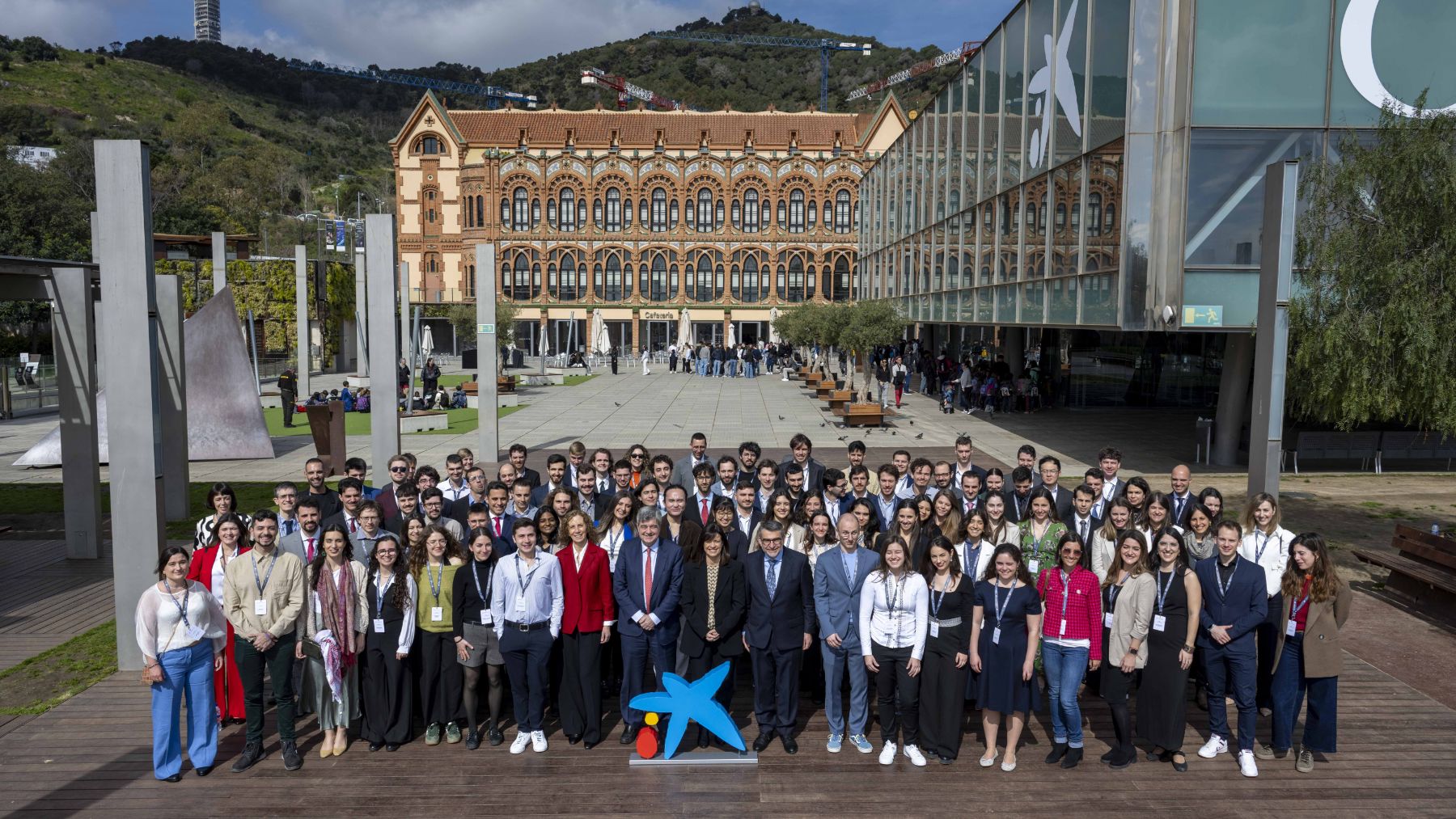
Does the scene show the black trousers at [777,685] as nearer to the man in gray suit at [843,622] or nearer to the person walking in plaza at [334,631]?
the man in gray suit at [843,622]

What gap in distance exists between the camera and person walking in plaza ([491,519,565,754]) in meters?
6.13

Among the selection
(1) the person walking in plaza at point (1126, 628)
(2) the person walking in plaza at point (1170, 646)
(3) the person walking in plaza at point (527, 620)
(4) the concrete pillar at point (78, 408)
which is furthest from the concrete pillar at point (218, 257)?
(2) the person walking in plaza at point (1170, 646)

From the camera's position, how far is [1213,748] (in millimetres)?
6180

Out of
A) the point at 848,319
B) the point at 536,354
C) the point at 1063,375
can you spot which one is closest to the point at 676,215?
the point at 536,354

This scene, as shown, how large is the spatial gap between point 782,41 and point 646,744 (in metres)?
175

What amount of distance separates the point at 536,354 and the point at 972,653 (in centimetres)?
6380

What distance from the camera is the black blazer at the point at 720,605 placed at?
6.23 m

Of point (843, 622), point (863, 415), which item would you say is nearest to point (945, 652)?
point (843, 622)

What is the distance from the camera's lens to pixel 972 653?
5.97 meters

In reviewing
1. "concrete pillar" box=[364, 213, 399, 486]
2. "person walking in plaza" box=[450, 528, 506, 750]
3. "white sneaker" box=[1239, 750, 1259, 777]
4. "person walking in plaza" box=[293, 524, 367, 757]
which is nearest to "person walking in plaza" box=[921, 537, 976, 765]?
"white sneaker" box=[1239, 750, 1259, 777]

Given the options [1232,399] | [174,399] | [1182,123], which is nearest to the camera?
[174,399]

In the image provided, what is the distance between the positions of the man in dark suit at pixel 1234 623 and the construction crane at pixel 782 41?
490 ft

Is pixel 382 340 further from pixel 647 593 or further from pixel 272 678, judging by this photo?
pixel 647 593

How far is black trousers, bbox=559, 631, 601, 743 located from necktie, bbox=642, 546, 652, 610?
1.36ft
